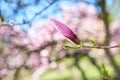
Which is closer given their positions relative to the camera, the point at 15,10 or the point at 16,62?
the point at 15,10

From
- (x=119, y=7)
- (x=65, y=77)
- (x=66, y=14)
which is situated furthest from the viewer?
(x=65, y=77)

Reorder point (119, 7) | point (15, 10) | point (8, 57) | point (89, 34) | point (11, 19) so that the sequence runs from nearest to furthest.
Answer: point (11, 19) < point (15, 10) < point (119, 7) < point (8, 57) < point (89, 34)

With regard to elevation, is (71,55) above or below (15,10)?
below

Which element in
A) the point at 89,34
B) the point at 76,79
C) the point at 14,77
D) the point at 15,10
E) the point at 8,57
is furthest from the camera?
the point at 76,79

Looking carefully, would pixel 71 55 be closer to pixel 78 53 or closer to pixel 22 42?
pixel 78 53

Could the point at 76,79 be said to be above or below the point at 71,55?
below

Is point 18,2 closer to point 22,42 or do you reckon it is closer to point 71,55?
point 22,42


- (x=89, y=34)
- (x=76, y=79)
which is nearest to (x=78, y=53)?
(x=89, y=34)

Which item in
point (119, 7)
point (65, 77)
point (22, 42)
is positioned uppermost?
point (119, 7)

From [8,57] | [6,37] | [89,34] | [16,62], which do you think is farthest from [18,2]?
[89,34]
